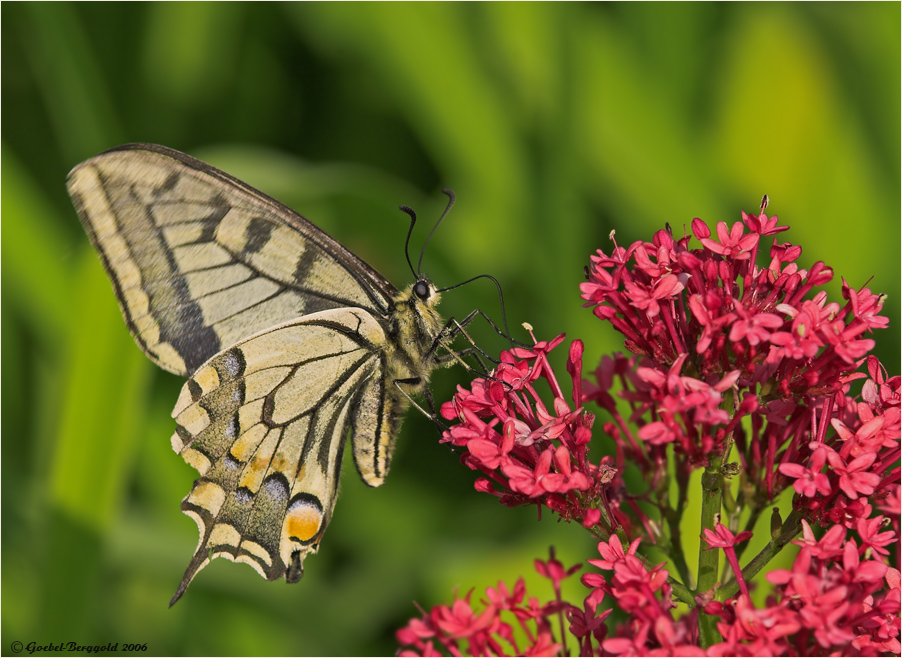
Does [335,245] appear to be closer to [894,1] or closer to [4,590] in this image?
[4,590]

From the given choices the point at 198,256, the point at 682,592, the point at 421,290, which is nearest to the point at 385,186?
the point at 421,290

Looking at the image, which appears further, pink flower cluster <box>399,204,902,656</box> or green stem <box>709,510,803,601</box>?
green stem <box>709,510,803,601</box>

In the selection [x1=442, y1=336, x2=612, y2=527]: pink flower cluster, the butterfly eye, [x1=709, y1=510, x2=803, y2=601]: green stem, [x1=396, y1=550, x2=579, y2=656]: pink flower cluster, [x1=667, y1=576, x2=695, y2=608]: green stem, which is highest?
the butterfly eye

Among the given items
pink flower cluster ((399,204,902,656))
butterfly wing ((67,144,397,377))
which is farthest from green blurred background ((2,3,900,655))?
pink flower cluster ((399,204,902,656))

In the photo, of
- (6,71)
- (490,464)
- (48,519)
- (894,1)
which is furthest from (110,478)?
(894,1)

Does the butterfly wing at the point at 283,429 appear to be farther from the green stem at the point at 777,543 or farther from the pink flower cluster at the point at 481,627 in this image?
the green stem at the point at 777,543

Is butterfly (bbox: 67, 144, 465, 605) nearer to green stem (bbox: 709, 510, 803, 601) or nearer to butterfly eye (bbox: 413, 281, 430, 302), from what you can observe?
butterfly eye (bbox: 413, 281, 430, 302)

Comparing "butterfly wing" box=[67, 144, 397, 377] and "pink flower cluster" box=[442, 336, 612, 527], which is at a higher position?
"butterfly wing" box=[67, 144, 397, 377]
